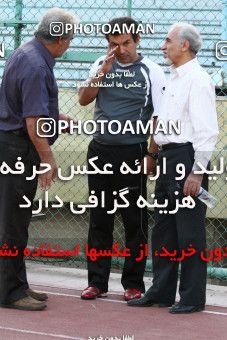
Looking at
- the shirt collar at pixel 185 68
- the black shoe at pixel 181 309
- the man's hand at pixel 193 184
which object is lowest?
the black shoe at pixel 181 309

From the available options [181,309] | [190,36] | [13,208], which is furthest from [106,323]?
[190,36]

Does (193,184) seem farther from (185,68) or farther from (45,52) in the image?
(45,52)

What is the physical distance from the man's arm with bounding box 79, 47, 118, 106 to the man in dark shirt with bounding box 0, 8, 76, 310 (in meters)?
0.32

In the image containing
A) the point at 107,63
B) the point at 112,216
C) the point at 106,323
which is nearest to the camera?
the point at 106,323

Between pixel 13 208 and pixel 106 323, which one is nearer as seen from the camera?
pixel 106 323

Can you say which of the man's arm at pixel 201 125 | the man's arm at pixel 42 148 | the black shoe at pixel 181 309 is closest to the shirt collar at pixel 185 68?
the man's arm at pixel 201 125

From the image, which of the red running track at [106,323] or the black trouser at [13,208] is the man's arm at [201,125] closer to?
the red running track at [106,323]

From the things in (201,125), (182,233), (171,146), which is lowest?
(182,233)

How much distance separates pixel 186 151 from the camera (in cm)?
623

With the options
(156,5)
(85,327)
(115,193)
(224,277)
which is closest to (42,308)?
(85,327)

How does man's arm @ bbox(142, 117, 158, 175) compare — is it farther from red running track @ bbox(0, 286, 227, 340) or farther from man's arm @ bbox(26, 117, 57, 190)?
red running track @ bbox(0, 286, 227, 340)

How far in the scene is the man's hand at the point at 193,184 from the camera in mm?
6137

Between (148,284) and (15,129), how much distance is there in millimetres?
Answer: 1937

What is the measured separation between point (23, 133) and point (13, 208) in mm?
484
